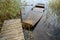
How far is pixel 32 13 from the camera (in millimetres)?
3340

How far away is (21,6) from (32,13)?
49cm

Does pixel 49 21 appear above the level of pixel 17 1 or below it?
below

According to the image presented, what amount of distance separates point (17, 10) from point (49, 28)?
731 millimetres

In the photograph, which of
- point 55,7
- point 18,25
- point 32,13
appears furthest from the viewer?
point 32,13

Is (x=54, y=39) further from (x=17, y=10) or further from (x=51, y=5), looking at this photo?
(x=17, y=10)

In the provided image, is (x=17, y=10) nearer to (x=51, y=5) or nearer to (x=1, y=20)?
(x=1, y=20)

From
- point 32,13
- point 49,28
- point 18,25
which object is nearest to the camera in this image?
point 18,25

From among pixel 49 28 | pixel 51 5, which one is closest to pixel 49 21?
pixel 49 28

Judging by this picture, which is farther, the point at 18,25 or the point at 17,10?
the point at 17,10

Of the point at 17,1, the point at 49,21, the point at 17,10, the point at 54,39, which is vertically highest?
the point at 17,1

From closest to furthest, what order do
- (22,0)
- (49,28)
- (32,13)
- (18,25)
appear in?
1. (18,25)
2. (49,28)
3. (22,0)
4. (32,13)

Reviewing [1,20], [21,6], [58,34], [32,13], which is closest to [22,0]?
[21,6]

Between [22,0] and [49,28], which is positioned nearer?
[49,28]

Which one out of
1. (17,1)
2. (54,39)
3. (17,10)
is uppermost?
(17,1)
